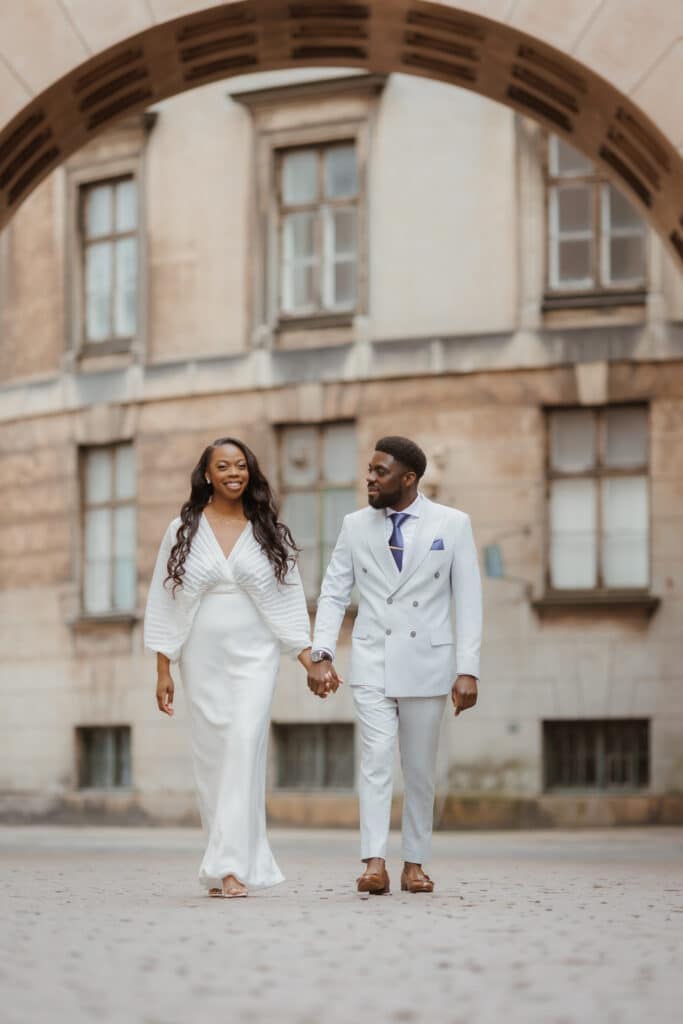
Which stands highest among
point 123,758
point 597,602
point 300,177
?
point 300,177

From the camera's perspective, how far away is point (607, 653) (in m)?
24.8

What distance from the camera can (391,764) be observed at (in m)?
10.4

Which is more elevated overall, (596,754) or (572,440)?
(572,440)

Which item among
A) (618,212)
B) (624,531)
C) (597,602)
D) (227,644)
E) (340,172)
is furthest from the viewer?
(340,172)

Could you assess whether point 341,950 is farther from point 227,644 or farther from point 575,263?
point 575,263

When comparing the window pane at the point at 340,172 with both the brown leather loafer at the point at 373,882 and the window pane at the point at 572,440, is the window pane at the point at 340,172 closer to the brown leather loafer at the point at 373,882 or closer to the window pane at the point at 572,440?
the window pane at the point at 572,440

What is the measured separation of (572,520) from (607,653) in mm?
1644

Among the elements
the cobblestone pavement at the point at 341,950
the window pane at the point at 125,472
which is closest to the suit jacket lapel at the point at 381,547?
the cobblestone pavement at the point at 341,950

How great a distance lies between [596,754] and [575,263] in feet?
18.2

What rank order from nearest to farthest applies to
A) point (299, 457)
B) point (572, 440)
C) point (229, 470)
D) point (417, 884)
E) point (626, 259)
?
point (417, 884), point (229, 470), point (572, 440), point (626, 259), point (299, 457)

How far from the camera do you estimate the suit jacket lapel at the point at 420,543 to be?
35.3 ft

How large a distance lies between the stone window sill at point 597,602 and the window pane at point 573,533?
11.0 inches

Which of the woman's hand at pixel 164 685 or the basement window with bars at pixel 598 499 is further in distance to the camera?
the basement window with bars at pixel 598 499

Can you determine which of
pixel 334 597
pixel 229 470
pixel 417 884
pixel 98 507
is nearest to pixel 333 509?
pixel 98 507
